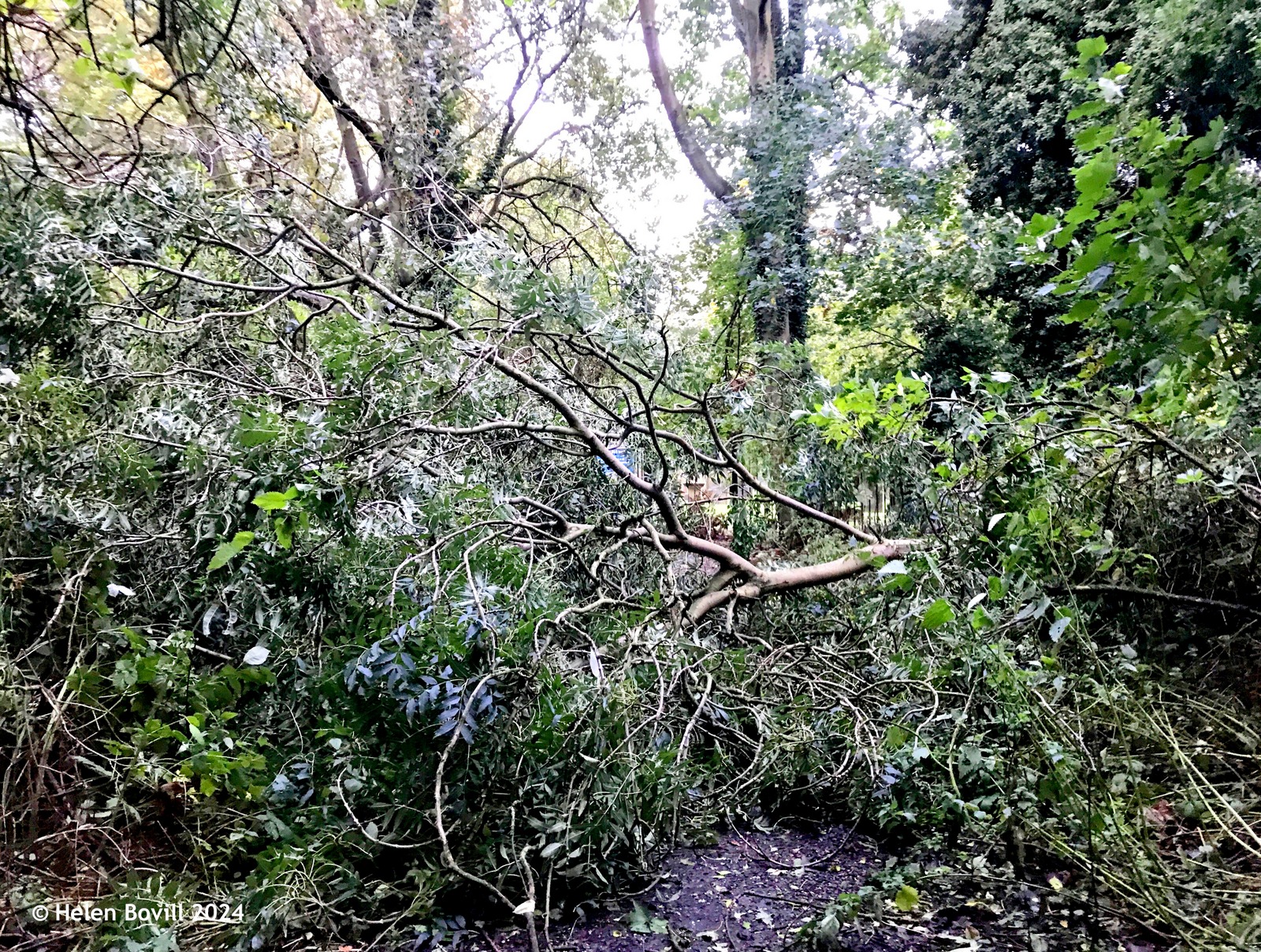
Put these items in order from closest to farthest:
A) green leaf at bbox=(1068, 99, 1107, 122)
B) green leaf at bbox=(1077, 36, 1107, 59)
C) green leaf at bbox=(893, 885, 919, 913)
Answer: green leaf at bbox=(1068, 99, 1107, 122), green leaf at bbox=(1077, 36, 1107, 59), green leaf at bbox=(893, 885, 919, 913)

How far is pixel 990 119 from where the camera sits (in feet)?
26.5

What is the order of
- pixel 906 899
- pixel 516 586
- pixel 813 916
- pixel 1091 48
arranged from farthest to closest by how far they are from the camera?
pixel 516 586, pixel 813 916, pixel 906 899, pixel 1091 48

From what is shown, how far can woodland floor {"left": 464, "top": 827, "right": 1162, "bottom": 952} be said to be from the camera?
6.72ft

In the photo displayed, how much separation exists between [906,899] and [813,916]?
31cm

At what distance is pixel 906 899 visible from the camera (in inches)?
85.7

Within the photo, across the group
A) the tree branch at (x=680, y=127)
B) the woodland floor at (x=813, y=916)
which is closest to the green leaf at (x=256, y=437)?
the woodland floor at (x=813, y=916)

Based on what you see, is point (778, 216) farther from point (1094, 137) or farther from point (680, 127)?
point (1094, 137)

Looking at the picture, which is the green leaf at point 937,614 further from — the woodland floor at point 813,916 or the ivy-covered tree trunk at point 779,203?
the ivy-covered tree trunk at point 779,203

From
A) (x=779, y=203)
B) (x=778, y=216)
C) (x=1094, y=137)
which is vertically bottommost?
(x=1094, y=137)

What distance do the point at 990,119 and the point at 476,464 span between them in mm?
7640

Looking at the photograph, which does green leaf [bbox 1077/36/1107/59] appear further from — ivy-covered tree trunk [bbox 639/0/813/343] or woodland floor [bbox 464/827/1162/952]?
ivy-covered tree trunk [bbox 639/0/813/343]

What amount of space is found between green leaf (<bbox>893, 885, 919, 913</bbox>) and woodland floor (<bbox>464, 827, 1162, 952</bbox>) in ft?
0.16
